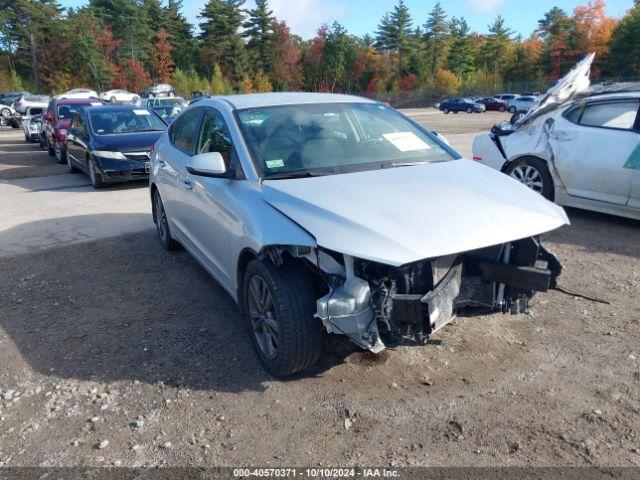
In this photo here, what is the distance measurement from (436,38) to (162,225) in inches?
3823

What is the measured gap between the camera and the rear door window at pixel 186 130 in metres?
4.86

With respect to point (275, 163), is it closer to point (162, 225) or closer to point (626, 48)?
point (162, 225)

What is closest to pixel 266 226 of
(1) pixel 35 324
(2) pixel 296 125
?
(2) pixel 296 125

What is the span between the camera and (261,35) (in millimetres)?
85625

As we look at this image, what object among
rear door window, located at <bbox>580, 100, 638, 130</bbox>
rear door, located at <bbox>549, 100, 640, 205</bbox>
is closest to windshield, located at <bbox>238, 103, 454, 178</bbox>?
rear door, located at <bbox>549, 100, 640, 205</bbox>

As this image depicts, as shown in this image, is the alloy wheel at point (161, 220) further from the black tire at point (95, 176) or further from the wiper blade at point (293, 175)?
the black tire at point (95, 176)

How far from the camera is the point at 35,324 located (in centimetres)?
432

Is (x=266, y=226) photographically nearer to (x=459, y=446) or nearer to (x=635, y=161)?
(x=459, y=446)

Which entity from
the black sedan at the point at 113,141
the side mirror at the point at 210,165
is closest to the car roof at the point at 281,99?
the side mirror at the point at 210,165

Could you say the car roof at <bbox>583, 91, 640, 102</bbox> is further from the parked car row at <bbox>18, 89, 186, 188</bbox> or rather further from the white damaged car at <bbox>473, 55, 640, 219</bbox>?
the parked car row at <bbox>18, 89, 186, 188</bbox>

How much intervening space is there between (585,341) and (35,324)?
13.8ft

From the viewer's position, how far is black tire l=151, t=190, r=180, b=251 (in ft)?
19.5

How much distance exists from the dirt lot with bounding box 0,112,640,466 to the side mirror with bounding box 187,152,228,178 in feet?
3.99

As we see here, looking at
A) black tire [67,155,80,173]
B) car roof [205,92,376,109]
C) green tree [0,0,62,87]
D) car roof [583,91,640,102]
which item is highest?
green tree [0,0,62,87]
